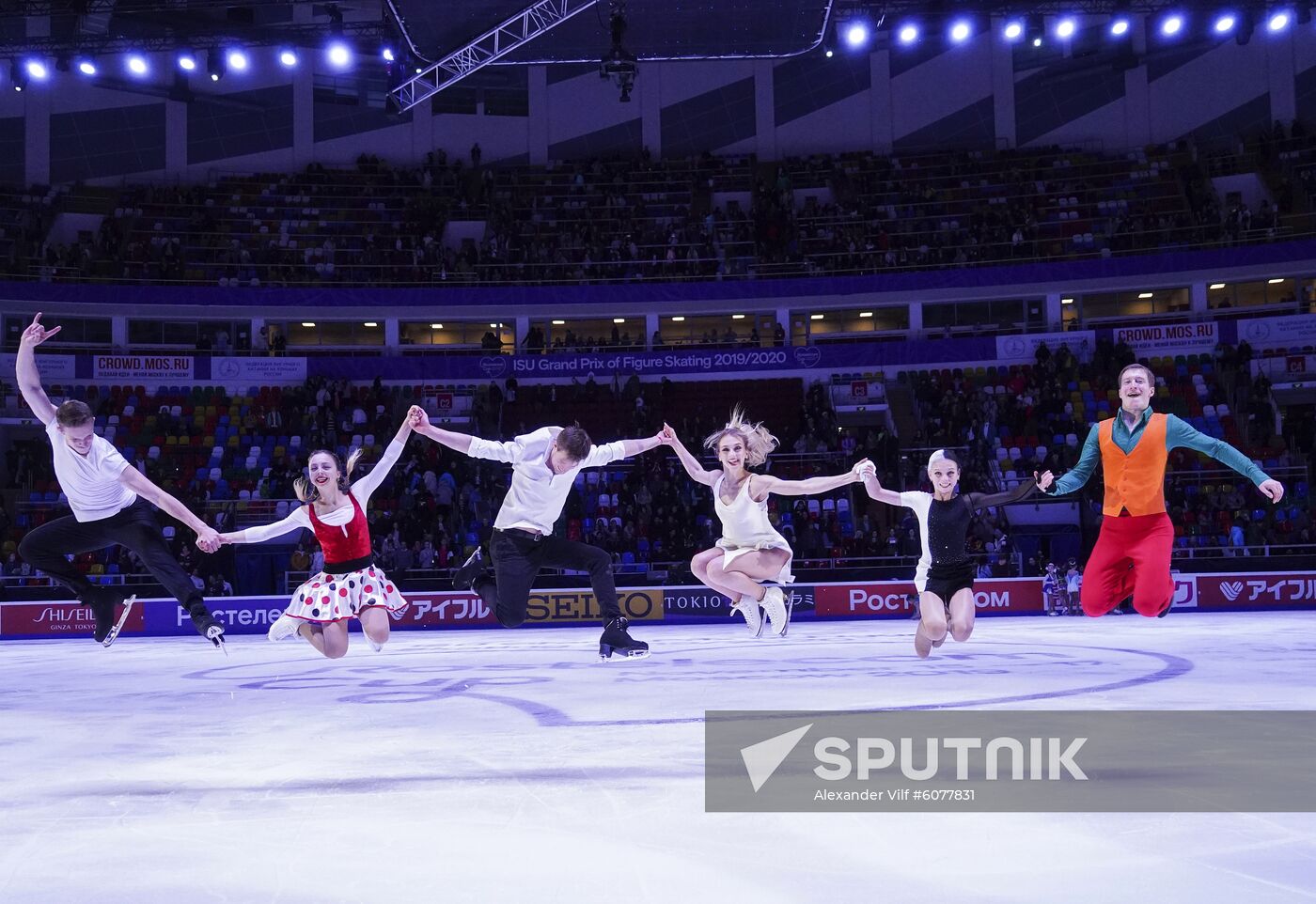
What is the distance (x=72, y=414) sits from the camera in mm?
10078

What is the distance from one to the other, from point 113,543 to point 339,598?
7.18 ft

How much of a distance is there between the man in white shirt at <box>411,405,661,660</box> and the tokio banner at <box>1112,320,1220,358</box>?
3270 centimetres

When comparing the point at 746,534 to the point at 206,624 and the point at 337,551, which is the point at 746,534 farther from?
the point at 206,624

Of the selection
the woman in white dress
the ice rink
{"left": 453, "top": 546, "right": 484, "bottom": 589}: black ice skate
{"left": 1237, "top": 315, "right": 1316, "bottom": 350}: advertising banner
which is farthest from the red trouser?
{"left": 1237, "top": 315, "right": 1316, "bottom": 350}: advertising banner

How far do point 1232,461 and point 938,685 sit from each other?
3.36 metres

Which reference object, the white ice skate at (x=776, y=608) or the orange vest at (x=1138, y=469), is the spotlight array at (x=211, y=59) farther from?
the orange vest at (x=1138, y=469)

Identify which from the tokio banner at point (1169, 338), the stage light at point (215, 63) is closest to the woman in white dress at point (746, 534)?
the tokio banner at point (1169, 338)

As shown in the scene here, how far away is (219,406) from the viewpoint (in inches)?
1501

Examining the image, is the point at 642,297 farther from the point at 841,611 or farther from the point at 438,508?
the point at 841,611

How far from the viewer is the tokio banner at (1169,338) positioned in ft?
129

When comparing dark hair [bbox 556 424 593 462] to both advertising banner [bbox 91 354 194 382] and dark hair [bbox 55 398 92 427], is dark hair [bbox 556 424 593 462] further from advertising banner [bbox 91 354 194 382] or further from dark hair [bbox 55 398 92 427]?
advertising banner [bbox 91 354 194 382]

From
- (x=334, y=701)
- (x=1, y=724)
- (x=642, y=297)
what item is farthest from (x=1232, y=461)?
(x=642, y=297)

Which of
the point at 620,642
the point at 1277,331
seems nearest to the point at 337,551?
the point at 620,642

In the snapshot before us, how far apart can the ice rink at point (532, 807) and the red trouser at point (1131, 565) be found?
88cm
